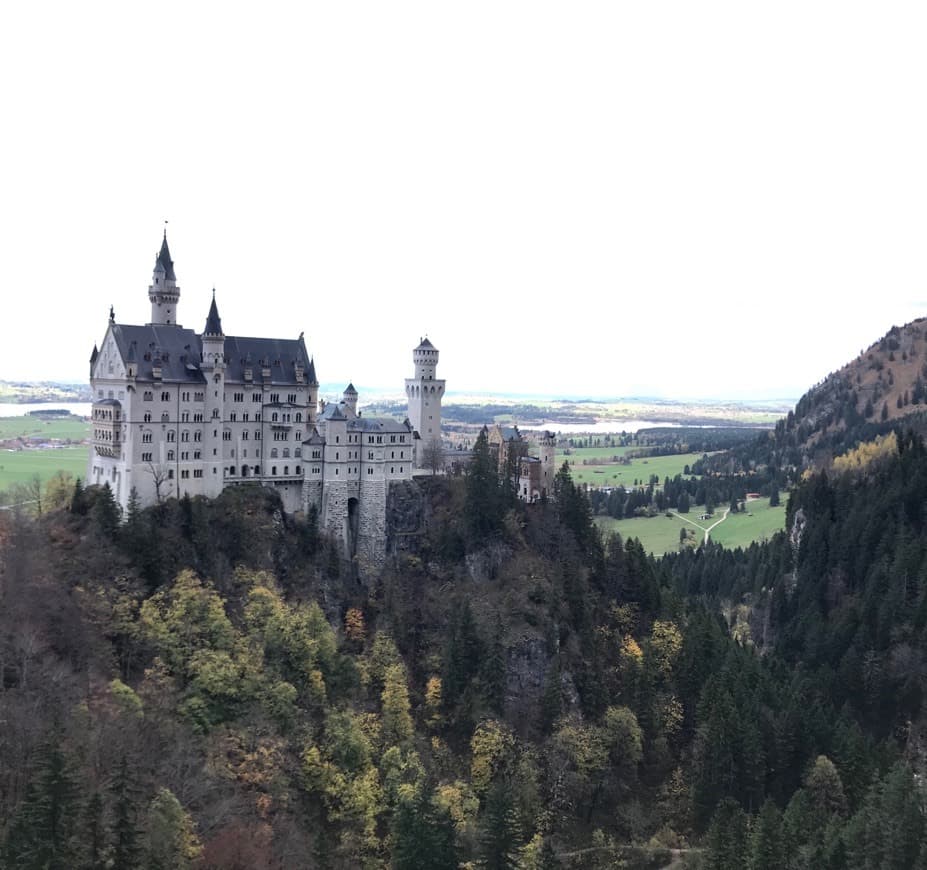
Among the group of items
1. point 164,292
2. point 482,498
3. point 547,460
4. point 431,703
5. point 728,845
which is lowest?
point 728,845

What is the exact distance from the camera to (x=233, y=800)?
222 ft

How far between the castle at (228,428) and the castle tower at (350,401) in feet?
0.39

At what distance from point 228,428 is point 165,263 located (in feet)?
53.9

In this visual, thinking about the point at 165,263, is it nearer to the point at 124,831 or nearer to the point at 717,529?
the point at 124,831

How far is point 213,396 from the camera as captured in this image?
9556 centimetres

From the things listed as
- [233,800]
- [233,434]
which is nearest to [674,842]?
[233,800]

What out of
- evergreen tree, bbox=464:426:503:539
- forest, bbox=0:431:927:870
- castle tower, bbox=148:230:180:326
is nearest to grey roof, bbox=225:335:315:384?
castle tower, bbox=148:230:180:326

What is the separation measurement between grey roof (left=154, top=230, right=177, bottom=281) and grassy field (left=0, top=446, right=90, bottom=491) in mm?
24642

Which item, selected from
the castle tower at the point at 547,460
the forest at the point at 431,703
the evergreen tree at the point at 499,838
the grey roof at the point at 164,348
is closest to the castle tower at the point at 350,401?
the forest at the point at 431,703

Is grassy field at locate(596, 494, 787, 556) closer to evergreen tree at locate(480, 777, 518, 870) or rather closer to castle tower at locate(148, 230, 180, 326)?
castle tower at locate(148, 230, 180, 326)

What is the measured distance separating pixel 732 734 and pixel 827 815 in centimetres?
963

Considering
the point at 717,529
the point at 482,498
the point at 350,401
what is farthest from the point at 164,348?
the point at 717,529

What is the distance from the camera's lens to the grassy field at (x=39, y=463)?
118812 millimetres

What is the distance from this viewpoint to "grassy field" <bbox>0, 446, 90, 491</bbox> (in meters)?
119
